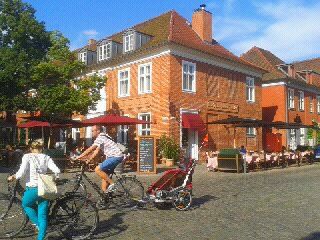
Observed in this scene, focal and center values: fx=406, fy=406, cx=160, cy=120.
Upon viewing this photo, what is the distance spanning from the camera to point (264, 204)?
390 inches

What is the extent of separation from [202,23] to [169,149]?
10433mm

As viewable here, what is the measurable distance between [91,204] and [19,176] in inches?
49.3

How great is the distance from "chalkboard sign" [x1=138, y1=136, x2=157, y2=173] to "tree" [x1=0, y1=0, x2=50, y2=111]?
17.1 meters

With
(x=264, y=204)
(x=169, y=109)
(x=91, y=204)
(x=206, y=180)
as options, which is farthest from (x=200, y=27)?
(x=91, y=204)

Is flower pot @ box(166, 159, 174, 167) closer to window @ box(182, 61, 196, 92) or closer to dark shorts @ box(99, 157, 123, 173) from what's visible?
window @ box(182, 61, 196, 92)

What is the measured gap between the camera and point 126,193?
28.6 ft

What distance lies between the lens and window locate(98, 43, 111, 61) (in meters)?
28.2

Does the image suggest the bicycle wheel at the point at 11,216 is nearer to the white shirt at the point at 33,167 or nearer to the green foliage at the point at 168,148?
the white shirt at the point at 33,167

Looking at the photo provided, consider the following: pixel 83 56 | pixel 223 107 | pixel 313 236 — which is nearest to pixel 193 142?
pixel 223 107

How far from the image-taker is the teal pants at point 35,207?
5863 millimetres

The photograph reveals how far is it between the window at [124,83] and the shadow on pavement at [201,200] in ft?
52.1

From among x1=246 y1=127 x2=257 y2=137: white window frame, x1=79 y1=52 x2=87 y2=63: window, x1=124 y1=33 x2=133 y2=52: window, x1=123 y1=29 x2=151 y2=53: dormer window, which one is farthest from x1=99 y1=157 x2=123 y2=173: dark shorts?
x1=79 y1=52 x2=87 y2=63: window

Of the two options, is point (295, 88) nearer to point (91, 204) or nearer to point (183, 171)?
point (183, 171)

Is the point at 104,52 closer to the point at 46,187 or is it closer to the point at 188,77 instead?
the point at 188,77
